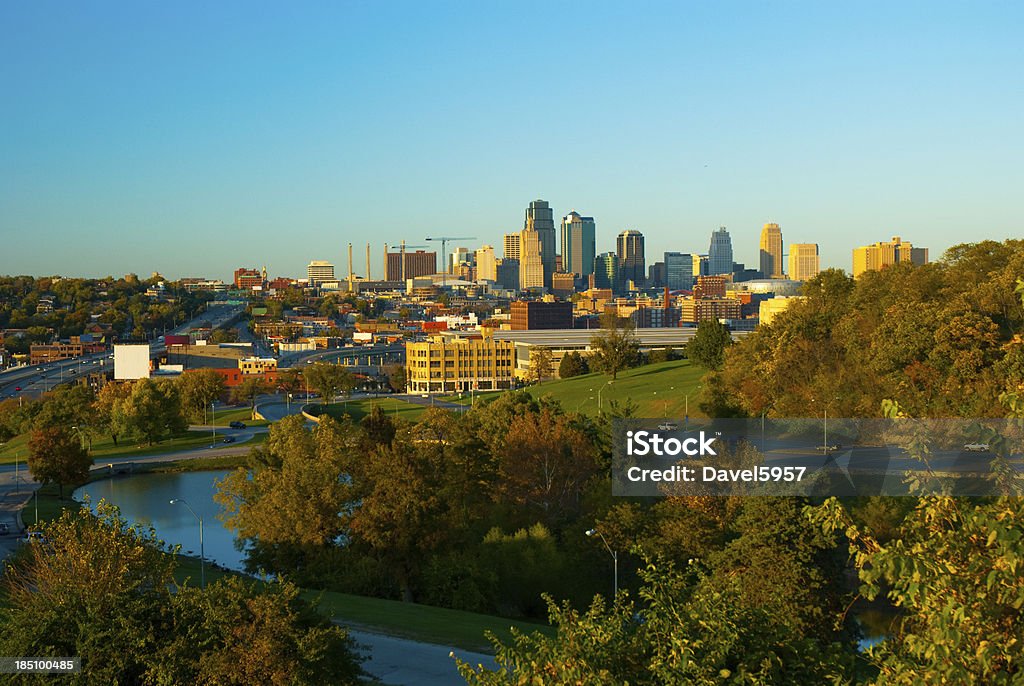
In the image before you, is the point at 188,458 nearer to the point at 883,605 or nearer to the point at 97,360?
the point at 883,605

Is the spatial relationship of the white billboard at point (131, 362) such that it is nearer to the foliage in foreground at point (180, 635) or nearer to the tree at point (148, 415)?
the tree at point (148, 415)

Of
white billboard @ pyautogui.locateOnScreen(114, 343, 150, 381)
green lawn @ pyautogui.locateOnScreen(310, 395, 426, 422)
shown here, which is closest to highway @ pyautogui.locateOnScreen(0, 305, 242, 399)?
white billboard @ pyautogui.locateOnScreen(114, 343, 150, 381)

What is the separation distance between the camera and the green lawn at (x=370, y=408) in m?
62.5

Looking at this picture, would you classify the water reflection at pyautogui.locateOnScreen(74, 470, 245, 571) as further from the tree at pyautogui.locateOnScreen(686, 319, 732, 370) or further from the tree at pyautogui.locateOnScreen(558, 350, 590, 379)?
the tree at pyautogui.locateOnScreen(558, 350, 590, 379)

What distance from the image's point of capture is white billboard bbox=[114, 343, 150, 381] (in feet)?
286

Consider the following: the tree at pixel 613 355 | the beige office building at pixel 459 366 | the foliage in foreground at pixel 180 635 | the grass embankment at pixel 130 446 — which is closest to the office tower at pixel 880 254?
the beige office building at pixel 459 366

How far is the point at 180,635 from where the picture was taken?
11.2m

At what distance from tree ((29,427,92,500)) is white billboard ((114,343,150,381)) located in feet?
152

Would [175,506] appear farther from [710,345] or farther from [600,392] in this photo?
[710,345]

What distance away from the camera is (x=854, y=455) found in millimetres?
30094

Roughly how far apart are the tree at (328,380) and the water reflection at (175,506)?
25169mm

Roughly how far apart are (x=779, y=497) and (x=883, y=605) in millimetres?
6028

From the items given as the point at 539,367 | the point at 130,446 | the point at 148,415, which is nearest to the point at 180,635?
the point at 148,415

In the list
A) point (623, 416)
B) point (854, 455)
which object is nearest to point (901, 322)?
point (854, 455)
